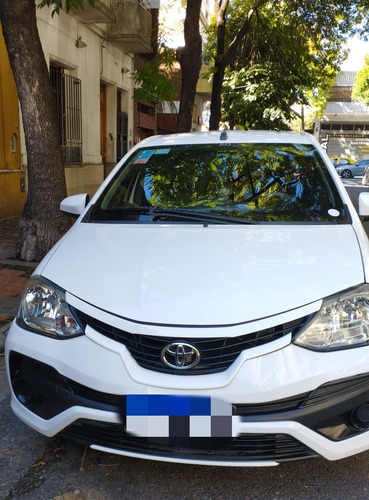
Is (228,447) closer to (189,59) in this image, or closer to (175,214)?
(175,214)

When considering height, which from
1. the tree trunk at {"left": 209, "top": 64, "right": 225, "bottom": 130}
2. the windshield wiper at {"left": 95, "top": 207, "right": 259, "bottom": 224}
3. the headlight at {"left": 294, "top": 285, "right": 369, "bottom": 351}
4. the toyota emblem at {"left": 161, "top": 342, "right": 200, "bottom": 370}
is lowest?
the toyota emblem at {"left": 161, "top": 342, "right": 200, "bottom": 370}

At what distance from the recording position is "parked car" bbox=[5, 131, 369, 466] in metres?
1.84

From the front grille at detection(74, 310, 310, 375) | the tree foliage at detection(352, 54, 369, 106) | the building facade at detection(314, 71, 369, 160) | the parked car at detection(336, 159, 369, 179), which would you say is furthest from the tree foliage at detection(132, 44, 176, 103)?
the building facade at detection(314, 71, 369, 160)

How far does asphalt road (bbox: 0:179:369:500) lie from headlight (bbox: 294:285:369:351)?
695 mm

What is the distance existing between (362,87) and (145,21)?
95.7 feet

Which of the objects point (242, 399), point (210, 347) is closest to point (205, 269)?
point (210, 347)

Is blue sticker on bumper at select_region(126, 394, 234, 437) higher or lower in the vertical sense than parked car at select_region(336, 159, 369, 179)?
higher

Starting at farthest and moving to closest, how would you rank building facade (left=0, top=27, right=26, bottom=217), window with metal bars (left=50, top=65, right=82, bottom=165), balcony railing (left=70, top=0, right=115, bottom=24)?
window with metal bars (left=50, top=65, right=82, bottom=165)
balcony railing (left=70, top=0, right=115, bottom=24)
building facade (left=0, top=27, right=26, bottom=217)

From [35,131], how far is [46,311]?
3.89 meters

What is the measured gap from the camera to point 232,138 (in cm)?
353

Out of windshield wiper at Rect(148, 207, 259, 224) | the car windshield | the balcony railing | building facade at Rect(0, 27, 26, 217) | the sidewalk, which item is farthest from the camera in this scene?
the balcony railing

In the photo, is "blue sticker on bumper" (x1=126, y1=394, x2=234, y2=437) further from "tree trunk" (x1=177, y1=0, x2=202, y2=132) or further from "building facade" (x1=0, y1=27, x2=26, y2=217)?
"tree trunk" (x1=177, y1=0, x2=202, y2=132)

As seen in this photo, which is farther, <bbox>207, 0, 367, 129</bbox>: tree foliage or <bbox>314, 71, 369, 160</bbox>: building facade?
<bbox>314, 71, 369, 160</bbox>: building facade

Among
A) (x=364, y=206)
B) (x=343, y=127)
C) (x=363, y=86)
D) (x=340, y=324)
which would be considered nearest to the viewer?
(x=340, y=324)
